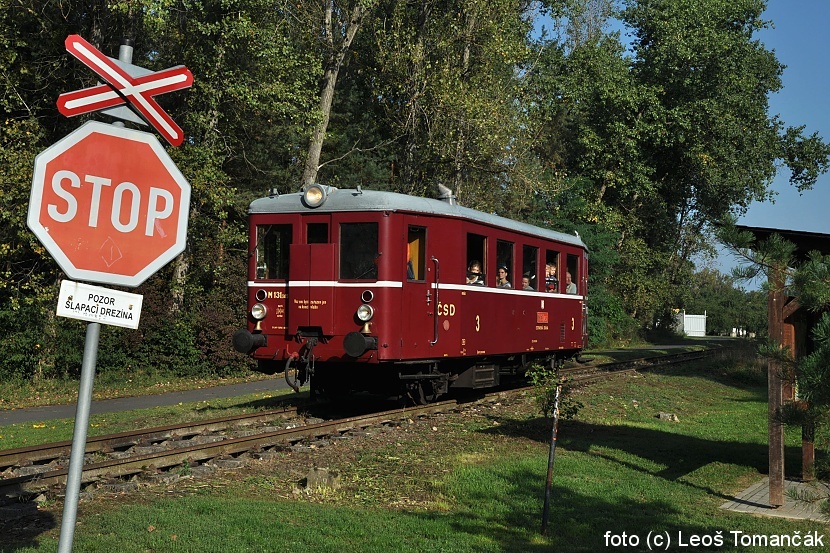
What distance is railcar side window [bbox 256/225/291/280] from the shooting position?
14367 millimetres

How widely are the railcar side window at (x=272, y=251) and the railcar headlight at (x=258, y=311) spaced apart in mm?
516

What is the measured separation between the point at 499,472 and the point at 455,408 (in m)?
5.70

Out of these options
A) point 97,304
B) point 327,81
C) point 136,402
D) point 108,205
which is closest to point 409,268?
point 136,402

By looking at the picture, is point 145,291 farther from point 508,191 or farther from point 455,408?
point 508,191

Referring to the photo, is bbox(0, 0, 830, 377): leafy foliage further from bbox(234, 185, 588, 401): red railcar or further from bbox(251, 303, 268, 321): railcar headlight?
bbox(251, 303, 268, 321): railcar headlight

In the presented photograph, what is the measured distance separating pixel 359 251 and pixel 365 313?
1028mm

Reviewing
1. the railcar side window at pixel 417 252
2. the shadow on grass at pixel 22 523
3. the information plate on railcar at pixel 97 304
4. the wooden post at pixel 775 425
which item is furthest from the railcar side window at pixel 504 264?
the information plate on railcar at pixel 97 304

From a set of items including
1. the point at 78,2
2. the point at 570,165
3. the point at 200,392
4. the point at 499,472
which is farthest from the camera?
the point at 570,165

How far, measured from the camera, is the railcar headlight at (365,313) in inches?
521

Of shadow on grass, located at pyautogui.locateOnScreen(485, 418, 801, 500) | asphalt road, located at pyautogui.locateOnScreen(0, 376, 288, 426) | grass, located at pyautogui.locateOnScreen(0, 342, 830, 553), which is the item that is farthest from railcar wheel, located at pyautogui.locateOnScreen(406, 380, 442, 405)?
asphalt road, located at pyautogui.locateOnScreen(0, 376, 288, 426)

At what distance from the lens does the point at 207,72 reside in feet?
76.5

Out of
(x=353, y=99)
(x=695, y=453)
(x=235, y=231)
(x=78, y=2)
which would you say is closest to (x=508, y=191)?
(x=353, y=99)

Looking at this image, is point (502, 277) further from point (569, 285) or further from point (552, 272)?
point (569, 285)

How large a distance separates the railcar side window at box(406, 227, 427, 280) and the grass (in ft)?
7.72
